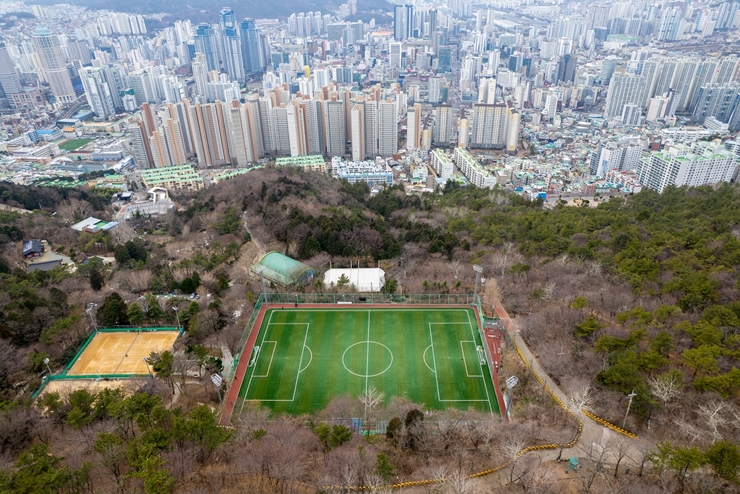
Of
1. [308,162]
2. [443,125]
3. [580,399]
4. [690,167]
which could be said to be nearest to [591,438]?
[580,399]

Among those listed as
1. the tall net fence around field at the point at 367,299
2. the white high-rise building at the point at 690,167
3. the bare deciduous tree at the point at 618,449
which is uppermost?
the bare deciduous tree at the point at 618,449

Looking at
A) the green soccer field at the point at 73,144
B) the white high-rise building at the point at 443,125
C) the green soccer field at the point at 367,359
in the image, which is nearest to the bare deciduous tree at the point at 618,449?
the green soccer field at the point at 367,359

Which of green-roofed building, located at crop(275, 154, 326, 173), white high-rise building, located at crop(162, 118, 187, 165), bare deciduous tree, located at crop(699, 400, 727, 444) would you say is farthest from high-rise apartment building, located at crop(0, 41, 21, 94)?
bare deciduous tree, located at crop(699, 400, 727, 444)

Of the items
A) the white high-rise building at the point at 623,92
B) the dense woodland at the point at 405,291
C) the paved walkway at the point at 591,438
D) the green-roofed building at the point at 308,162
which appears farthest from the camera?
the white high-rise building at the point at 623,92

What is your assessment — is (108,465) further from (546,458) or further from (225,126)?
(225,126)

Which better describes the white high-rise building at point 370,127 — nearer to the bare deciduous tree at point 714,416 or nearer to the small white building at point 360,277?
the small white building at point 360,277

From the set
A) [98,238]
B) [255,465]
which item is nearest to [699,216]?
[255,465]

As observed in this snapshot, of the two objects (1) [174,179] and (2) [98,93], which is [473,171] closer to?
(1) [174,179]
